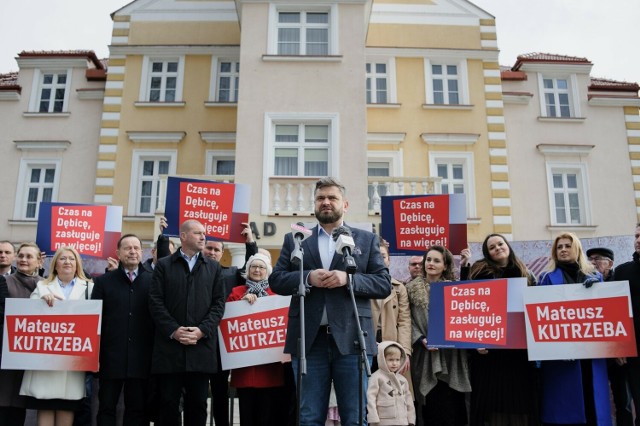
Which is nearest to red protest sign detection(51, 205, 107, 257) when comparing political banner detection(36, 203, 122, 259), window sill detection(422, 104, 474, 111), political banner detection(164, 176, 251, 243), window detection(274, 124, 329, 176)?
political banner detection(36, 203, 122, 259)

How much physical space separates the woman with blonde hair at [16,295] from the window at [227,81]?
39.5 feet

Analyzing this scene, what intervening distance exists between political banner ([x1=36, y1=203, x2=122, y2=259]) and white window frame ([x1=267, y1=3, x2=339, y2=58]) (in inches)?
320

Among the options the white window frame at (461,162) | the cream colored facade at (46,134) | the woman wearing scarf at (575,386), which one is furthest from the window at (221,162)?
the woman wearing scarf at (575,386)

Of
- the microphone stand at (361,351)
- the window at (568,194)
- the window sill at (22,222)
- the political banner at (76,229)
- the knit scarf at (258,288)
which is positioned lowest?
the microphone stand at (361,351)

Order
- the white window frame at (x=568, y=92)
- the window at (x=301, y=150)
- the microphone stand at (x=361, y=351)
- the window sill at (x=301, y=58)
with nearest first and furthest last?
the microphone stand at (x=361, y=351), the window at (x=301, y=150), the window sill at (x=301, y=58), the white window frame at (x=568, y=92)

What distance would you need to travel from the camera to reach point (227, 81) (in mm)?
18203

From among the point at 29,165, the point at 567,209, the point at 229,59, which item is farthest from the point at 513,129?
the point at 29,165

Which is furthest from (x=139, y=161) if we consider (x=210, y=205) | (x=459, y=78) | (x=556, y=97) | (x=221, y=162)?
(x=556, y=97)

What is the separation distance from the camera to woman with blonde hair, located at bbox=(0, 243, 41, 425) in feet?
19.3

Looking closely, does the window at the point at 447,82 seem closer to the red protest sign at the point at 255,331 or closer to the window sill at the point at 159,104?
the window sill at the point at 159,104

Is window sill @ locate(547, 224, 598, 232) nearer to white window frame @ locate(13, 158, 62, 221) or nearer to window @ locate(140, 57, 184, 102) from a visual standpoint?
window @ locate(140, 57, 184, 102)

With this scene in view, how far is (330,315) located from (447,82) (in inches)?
594

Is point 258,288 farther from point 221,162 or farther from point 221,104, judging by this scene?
point 221,104

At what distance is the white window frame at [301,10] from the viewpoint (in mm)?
15717
